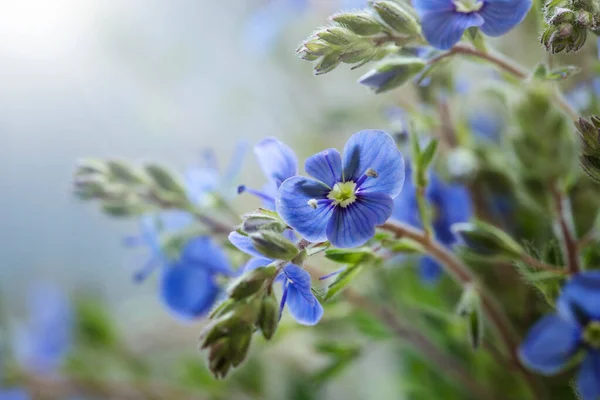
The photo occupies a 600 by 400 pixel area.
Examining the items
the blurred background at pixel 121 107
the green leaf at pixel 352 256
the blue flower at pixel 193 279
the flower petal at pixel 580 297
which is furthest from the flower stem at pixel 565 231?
the blurred background at pixel 121 107

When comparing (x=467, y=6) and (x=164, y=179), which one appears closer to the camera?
(x=467, y=6)

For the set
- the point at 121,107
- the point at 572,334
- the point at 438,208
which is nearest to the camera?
the point at 572,334

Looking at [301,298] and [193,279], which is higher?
[193,279]

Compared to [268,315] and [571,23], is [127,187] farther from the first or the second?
[571,23]

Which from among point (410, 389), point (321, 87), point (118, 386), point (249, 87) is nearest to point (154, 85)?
point (249, 87)

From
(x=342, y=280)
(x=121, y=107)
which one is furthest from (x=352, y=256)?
(x=121, y=107)

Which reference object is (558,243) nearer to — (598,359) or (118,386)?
(598,359)

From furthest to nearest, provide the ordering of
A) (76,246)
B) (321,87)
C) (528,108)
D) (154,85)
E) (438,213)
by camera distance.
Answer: (76,246), (154,85), (321,87), (438,213), (528,108)
